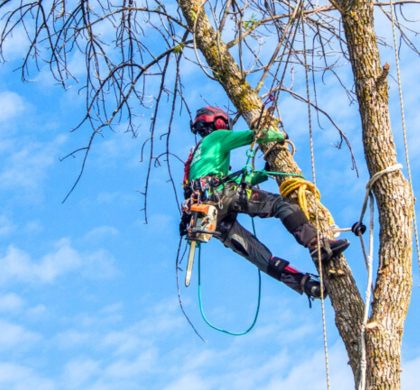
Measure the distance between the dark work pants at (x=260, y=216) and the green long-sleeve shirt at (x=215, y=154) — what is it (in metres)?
0.17

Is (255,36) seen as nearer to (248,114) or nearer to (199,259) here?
(248,114)

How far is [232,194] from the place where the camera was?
20.1ft

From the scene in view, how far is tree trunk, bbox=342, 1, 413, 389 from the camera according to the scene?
4.88 meters

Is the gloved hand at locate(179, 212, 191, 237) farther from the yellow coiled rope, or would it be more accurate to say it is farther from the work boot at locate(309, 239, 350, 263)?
the work boot at locate(309, 239, 350, 263)

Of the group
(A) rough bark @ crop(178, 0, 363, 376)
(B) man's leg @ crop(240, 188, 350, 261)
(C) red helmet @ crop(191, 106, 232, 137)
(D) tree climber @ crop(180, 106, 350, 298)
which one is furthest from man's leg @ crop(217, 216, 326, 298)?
(C) red helmet @ crop(191, 106, 232, 137)

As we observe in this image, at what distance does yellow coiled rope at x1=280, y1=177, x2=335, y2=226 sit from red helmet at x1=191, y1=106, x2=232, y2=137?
30.0 inches

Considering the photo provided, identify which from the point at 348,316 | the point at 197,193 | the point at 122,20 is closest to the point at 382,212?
the point at 348,316

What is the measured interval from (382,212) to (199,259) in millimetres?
Answer: 1310

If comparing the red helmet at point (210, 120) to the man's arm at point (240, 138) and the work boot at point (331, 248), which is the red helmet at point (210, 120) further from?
the work boot at point (331, 248)

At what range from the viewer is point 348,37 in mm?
5492

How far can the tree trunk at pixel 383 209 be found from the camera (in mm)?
4883

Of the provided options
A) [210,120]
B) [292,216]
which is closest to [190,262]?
[292,216]

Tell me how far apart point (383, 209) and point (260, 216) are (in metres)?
1.02

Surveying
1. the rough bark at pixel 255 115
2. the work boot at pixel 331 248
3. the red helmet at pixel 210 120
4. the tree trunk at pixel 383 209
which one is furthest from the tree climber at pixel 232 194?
the tree trunk at pixel 383 209
